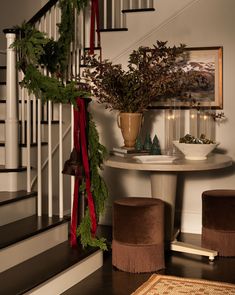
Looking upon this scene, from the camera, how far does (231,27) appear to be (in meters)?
4.75

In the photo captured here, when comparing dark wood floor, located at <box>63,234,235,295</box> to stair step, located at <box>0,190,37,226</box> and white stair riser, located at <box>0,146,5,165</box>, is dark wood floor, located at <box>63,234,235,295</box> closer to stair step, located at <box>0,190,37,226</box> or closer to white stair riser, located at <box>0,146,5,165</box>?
stair step, located at <box>0,190,37,226</box>

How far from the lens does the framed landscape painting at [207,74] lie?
188 inches

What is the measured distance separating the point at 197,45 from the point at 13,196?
2190mm

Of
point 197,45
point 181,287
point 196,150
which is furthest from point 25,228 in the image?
point 197,45

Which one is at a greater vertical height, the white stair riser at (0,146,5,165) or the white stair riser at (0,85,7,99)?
the white stair riser at (0,85,7,99)

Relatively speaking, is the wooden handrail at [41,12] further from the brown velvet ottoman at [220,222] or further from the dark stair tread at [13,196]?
the brown velvet ottoman at [220,222]

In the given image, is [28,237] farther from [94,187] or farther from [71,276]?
[94,187]

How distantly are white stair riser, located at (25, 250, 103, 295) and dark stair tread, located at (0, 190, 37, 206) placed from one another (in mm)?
637

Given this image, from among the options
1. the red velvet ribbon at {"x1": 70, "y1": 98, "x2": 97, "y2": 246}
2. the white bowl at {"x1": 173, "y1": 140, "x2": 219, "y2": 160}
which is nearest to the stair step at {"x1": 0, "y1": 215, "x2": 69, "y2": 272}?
the red velvet ribbon at {"x1": 70, "y1": 98, "x2": 97, "y2": 246}

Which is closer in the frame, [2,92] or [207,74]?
[207,74]

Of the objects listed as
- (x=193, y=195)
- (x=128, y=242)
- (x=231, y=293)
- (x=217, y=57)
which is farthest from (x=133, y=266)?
(x=217, y=57)

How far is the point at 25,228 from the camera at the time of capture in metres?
3.56

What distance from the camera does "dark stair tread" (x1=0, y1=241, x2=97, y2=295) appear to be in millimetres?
2971

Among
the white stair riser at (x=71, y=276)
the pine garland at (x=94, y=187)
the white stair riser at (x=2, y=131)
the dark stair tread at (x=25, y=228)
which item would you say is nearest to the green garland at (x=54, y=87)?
the pine garland at (x=94, y=187)
